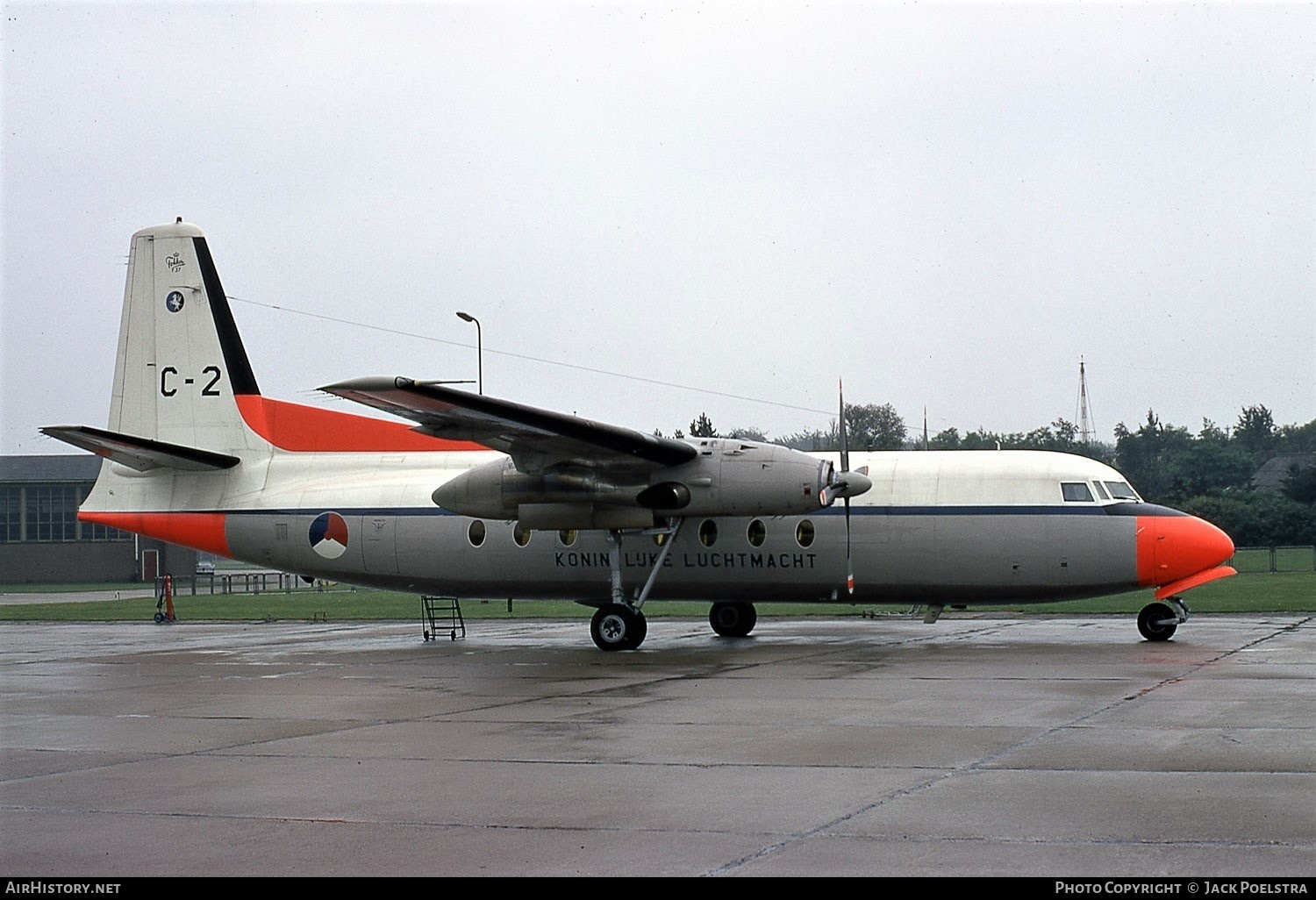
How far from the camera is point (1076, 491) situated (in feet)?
64.4

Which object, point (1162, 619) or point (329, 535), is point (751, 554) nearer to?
point (1162, 619)

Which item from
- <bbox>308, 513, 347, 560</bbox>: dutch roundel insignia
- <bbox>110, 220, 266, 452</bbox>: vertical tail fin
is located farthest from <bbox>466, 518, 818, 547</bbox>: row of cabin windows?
<bbox>110, 220, 266, 452</bbox>: vertical tail fin

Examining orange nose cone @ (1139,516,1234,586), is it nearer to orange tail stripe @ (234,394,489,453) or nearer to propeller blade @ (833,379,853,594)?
propeller blade @ (833,379,853,594)

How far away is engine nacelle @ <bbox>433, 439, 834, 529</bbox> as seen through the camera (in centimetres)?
1870

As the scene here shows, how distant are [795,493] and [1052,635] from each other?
19.2 ft

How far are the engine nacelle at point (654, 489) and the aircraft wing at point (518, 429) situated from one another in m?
0.24

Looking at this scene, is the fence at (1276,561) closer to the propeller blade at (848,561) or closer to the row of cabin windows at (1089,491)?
the row of cabin windows at (1089,491)

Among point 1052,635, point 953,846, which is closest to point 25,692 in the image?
point 953,846

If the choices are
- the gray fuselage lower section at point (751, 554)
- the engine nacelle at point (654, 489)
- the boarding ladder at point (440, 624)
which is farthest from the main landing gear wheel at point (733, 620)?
the boarding ladder at point (440, 624)

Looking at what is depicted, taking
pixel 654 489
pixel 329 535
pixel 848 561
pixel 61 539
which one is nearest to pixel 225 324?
pixel 329 535

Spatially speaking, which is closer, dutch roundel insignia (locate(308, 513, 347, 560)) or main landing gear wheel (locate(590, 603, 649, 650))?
main landing gear wheel (locate(590, 603, 649, 650))

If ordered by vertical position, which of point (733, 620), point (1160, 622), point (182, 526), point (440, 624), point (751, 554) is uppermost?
point (182, 526)

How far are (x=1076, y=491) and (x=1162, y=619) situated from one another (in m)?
2.22

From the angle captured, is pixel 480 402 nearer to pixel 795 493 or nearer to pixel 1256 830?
pixel 795 493
